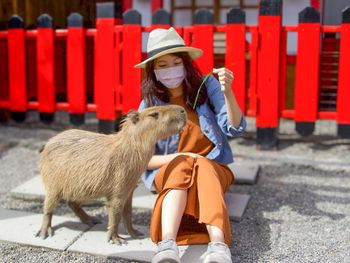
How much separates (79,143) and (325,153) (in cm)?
314

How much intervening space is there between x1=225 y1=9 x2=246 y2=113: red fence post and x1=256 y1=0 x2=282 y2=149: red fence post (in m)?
0.17

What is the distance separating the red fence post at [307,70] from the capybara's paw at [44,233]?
3034mm

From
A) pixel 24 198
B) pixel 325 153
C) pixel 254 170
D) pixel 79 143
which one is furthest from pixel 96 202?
pixel 325 153

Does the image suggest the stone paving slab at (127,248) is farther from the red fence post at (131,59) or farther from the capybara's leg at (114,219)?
the red fence post at (131,59)

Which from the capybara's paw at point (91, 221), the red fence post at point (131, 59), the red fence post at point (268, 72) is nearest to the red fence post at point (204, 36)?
the red fence post at point (268, 72)

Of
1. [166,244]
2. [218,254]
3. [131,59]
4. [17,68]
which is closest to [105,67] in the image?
[131,59]

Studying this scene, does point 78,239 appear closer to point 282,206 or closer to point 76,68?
point 282,206

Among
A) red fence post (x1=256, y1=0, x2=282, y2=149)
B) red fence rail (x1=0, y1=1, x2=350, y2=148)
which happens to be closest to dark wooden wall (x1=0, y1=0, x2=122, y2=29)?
red fence rail (x1=0, y1=1, x2=350, y2=148)

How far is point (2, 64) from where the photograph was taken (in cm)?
670

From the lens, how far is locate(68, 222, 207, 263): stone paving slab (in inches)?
116

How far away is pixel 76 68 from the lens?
5934mm

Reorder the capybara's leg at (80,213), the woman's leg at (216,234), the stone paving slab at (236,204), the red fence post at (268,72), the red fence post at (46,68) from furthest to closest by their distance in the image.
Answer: the red fence post at (46,68)
the red fence post at (268,72)
the stone paving slab at (236,204)
the capybara's leg at (80,213)
the woman's leg at (216,234)

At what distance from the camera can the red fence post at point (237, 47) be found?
207 inches

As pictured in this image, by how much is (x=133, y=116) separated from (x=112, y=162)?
303 millimetres
